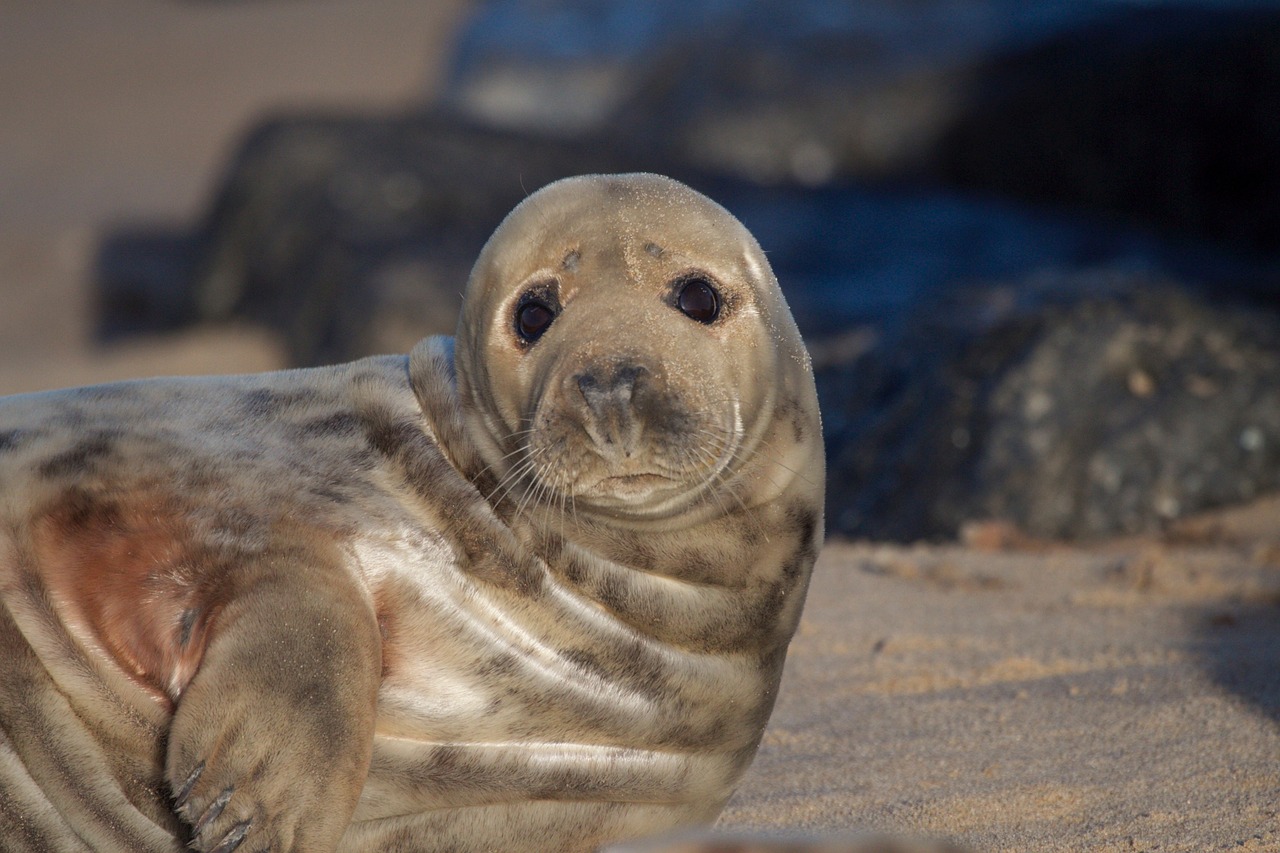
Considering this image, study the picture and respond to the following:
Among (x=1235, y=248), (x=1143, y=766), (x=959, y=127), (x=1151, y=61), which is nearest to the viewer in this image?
(x=1143, y=766)

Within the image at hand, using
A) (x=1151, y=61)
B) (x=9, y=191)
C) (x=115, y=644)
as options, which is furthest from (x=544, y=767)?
(x=9, y=191)

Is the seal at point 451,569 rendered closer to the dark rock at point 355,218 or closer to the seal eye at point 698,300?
the seal eye at point 698,300

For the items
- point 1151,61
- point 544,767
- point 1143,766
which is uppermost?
point 544,767

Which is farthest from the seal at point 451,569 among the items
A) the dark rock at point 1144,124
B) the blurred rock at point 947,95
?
the dark rock at point 1144,124

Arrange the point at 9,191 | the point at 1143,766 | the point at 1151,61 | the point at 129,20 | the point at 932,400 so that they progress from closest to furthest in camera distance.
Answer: the point at 1143,766, the point at 932,400, the point at 1151,61, the point at 9,191, the point at 129,20

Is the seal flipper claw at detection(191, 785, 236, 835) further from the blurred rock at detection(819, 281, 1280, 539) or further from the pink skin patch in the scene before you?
the blurred rock at detection(819, 281, 1280, 539)

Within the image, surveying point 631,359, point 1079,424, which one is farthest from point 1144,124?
point 631,359

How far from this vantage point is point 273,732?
236cm

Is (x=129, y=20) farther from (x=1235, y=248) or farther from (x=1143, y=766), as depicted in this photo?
(x=1143, y=766)

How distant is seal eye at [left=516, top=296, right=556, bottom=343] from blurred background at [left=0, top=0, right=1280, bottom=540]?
135 inches

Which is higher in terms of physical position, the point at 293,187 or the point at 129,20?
the point at 293,187

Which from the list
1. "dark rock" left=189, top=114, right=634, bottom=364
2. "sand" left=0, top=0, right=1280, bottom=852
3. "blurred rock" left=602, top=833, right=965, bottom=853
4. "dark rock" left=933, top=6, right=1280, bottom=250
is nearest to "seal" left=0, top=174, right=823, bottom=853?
"sand" left=0, top=0, right=1280, bottom=852

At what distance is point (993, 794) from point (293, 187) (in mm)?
9409

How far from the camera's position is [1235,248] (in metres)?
11.4
